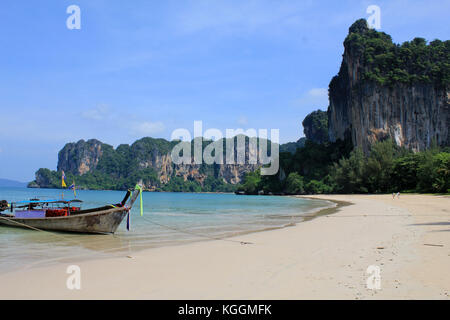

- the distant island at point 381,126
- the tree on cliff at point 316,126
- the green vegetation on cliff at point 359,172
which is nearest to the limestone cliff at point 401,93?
the distant island at point 381,126

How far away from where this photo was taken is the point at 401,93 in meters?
76.1

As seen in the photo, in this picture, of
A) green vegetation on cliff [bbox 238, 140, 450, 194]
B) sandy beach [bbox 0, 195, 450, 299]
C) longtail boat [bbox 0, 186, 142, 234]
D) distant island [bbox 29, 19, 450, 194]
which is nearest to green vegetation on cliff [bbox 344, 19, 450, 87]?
distant island [bbox 29, 19, 450, 194]

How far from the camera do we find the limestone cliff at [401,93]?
2913 inches

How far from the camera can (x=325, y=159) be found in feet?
314

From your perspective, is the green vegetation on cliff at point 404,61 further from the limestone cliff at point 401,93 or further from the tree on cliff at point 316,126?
the tree on cliff at point 316,126

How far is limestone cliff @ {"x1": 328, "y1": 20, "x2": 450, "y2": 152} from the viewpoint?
74.0 m

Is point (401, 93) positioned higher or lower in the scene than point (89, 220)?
higher

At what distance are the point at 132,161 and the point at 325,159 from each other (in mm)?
129063

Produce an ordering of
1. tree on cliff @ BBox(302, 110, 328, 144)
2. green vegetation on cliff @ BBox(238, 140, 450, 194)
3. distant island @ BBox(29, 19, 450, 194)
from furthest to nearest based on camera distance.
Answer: tree on cliff @ BBox(302, 110, 328, 144), distant island @ BBox(29, 19, 450, 194), green vegetation on cliff @ BBox(238, 140, 450, 194)

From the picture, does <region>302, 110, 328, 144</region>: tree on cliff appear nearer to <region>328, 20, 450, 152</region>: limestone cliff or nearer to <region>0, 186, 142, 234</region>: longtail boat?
<region>328, 20, 450, 152</region>: limestone cliff

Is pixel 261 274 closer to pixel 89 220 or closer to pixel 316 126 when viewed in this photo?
pixel 89 220

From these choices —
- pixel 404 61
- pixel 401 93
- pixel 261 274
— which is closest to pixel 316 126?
pixel 404 61
